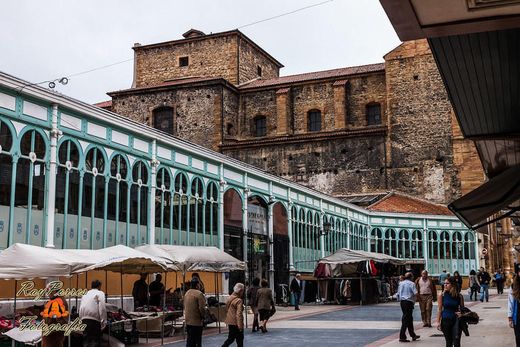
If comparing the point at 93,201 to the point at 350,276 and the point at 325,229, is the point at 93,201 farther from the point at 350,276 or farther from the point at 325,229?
the point at 325,229

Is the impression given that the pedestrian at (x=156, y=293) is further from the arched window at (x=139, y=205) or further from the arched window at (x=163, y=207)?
the arched window at (x=163, y=207)

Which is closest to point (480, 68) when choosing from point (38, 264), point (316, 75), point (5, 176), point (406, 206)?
point (38, 264)

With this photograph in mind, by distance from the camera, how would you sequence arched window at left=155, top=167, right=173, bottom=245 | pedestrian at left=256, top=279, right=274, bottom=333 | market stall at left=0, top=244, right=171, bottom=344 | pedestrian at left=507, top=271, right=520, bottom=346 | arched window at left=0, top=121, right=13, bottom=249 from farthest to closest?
arched window at left=155, top=167, right=173, bottom=245
pedestrian at left=256, top=279, right=274, bottom=333
arched window at left=0, top=121, right=13, bottom=249
market stall at left=0, top=244, right=171, bottom=344
pedestrian at left=507, top=271, right=520, bottom=346

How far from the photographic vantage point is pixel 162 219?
22.2 meters

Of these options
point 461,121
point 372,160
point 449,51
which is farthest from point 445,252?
point 449,51

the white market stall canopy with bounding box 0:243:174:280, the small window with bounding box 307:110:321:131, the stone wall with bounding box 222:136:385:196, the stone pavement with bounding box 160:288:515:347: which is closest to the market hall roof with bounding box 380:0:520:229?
the stone pavement with bounding box 160:288:515:347

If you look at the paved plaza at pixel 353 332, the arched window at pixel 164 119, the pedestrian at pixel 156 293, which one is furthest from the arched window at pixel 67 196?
the arched window at pixel 164 119

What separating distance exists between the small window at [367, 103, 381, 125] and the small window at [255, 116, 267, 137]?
8.85 metres

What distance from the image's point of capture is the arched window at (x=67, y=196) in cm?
1756

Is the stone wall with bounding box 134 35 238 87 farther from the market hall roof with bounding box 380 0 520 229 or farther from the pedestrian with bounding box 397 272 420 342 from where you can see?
the market hall roof with bounding box 380 0 520 229

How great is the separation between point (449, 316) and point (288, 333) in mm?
7082

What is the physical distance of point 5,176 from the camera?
1598cm

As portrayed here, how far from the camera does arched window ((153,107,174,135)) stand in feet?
187

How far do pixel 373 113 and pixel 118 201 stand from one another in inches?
1537
